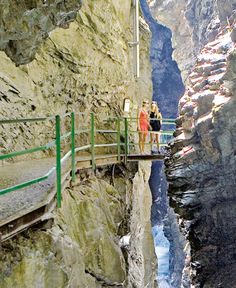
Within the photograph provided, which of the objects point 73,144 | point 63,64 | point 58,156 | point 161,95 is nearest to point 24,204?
point 58,156

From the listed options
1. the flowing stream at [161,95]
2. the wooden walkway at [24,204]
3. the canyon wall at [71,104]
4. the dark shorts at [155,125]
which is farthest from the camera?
the flowing stream at [161,95]

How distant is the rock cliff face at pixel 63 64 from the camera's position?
6.85 metres

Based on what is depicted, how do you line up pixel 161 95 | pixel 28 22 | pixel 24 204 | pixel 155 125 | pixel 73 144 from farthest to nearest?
1. pixel 161 95
2. pixel 155 125
3. pixel 28 22
4. pixel 73 144
5. pixel 24 204

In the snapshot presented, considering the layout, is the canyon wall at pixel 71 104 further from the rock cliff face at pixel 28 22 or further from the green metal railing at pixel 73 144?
the green metal railing at pixel 73 144

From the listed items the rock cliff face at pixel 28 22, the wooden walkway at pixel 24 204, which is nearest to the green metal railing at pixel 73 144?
the wooden walkway at pixel 24 204

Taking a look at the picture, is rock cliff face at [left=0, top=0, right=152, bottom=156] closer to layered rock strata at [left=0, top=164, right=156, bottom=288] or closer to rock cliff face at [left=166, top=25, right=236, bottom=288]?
layered rock strata at [left=0, top=164, right=156, bottom=288]

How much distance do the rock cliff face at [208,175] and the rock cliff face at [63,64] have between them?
9.04ft

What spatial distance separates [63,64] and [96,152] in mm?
2720

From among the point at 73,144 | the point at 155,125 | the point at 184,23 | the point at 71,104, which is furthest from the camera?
the point at 184,23

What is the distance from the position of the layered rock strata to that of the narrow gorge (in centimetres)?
2

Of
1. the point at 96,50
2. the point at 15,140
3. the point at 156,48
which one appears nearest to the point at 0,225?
the point at 15,140

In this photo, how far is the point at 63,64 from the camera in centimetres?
959

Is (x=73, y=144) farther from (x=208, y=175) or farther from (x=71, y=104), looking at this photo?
(x=208, y=175)

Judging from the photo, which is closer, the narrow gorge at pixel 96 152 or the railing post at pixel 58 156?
the narrow gorge at pixel 96 152
